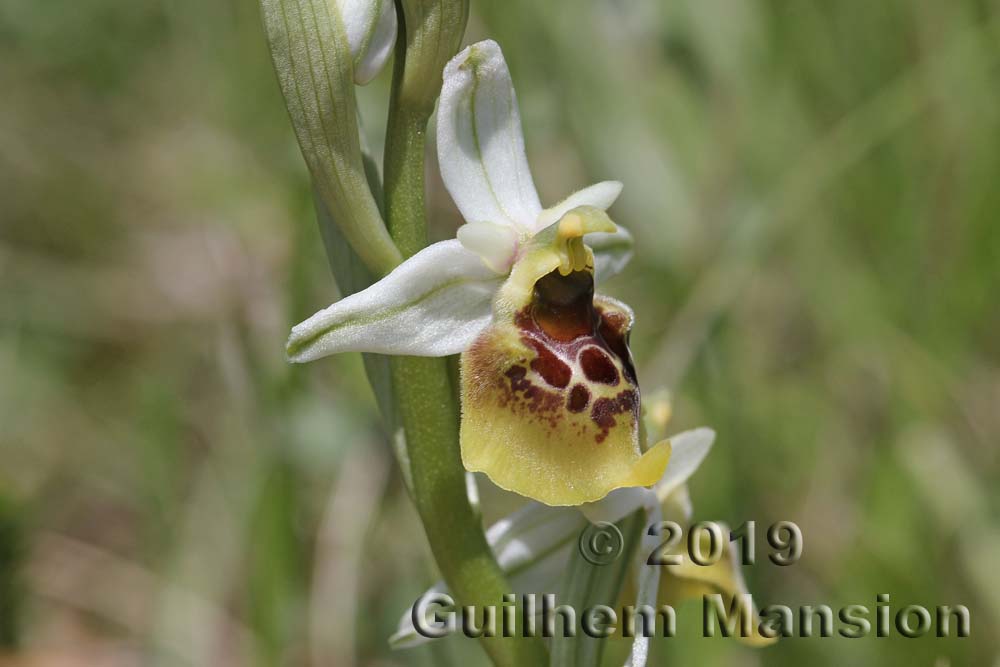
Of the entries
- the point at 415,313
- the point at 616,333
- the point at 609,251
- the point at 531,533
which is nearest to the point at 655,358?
the point at 609,251

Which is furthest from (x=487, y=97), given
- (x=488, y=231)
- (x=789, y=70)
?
(x=789, y=70)

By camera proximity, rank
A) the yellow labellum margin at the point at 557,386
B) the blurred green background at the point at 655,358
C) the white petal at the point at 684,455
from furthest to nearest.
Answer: the blurred green background at the point at 655,358 → the white petal at the point at 684,455 → the yellow labellum margin at the point at 557,386

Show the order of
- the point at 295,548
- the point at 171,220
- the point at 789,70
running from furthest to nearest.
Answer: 1. the point at 171,220
2. the point at 789,70
3. the point at 295,548

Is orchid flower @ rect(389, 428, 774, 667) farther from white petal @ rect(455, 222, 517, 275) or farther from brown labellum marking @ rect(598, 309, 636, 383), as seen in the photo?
white petal @ rect(455, 222, 517, 275)

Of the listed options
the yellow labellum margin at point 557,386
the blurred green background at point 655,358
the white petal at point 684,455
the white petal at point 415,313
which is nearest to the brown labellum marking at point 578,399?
the yellow labellum margin at point 557,386

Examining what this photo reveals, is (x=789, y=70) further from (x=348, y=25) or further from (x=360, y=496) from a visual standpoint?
(x=348, y=25)

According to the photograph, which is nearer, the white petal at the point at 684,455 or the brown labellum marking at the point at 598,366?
the brown labellum marking at the point at 598,366

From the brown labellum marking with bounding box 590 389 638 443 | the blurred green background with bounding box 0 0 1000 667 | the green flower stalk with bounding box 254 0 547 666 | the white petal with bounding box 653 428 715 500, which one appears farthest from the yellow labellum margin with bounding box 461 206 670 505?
the blurred green background with bounding box 0 0 1000 667

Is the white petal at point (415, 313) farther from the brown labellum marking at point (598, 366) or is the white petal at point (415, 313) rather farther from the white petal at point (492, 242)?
the brown labellum marking at point (598, 366)
